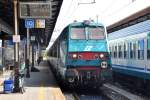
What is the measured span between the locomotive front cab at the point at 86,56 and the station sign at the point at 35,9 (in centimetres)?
207

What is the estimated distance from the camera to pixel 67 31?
902 inches

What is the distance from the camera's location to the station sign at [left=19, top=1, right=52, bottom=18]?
2320 cm

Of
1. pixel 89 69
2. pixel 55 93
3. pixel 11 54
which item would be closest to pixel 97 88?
pixel 89 69

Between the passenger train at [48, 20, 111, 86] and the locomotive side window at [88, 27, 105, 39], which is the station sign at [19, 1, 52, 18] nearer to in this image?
the passenger train at [48, 20, 111, 86]

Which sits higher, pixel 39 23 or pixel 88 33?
pixel 39 23

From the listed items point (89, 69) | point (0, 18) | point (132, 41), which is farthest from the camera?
point (0, 18)

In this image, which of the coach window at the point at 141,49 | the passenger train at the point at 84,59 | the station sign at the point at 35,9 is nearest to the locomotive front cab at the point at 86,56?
the passenger train at the point at 84,59

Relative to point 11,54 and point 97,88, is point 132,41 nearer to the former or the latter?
point 97,88

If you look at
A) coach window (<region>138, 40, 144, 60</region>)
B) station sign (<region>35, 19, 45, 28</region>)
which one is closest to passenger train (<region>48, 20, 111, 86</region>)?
coach window (<region>138, 40, 144, 60</region>)

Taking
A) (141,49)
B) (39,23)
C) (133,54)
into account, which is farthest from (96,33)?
(39,23)

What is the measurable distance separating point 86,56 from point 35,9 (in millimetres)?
3428

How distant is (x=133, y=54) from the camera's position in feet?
77.2

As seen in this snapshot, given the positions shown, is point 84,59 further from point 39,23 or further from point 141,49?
point 39,23

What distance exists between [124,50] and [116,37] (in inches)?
115
